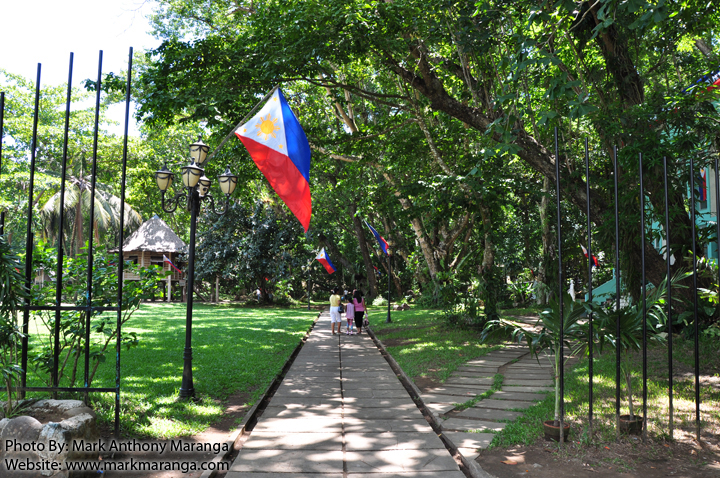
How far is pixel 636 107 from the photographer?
29.7ft

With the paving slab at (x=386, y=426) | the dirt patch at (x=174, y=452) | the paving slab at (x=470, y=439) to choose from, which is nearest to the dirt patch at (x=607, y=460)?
the paving slab at (x=470, y=439)

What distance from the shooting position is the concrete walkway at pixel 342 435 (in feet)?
15.3

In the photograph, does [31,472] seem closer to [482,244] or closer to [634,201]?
[634,201]

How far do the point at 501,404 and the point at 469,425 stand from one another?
1193 mm

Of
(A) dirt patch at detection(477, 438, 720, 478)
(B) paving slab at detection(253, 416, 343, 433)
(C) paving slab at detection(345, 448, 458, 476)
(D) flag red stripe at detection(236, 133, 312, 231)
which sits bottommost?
(B) paving slab at detection(253, 416, 343, 433)

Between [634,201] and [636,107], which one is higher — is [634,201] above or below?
below

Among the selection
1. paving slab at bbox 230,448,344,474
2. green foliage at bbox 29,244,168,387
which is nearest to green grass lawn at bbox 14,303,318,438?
green foliage at bbox 29,244,168,387

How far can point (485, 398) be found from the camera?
735 centimetres

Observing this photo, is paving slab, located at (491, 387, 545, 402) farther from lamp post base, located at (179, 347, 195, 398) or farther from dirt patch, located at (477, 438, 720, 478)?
lamp post base, located at (179, 347, 195, 398)

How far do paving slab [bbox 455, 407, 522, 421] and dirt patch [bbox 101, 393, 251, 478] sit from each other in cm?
290

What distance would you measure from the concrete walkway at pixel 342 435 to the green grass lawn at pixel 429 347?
0.89m

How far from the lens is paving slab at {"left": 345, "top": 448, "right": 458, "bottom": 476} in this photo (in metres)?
4.69

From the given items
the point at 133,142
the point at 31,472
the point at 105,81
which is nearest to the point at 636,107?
the point at 31,472

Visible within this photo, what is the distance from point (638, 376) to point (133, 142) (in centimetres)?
2766
